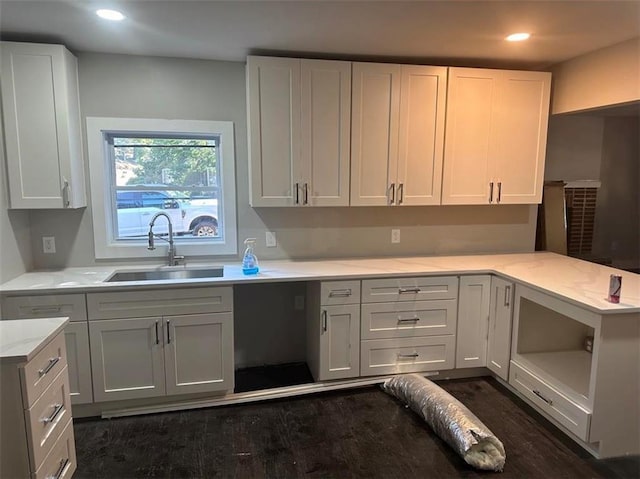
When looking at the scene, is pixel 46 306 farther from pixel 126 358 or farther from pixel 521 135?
pixel 521 135

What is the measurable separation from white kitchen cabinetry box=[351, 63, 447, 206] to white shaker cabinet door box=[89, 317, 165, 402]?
1631 mm

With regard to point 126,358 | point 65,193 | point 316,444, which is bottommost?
point 316,444

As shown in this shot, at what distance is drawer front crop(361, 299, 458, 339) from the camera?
286cm

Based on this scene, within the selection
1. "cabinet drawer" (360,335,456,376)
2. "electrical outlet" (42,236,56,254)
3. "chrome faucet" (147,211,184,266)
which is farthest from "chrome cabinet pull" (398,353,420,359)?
"electrical outlet" (42,236,56,254)

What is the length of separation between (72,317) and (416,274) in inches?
85.7

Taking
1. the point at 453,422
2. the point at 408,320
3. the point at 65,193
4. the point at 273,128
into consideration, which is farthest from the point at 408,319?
the point at 65,193

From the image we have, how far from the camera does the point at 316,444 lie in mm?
2350

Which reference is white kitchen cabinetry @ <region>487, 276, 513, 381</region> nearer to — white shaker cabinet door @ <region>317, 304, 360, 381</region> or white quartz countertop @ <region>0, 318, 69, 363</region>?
white shaker cabinet door @ <region>317, 304, 360, 381</region>

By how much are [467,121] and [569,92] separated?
817 millimetres

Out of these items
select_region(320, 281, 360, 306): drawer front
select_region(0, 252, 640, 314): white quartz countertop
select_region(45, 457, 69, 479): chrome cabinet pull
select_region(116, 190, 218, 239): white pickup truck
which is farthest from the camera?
select_region(116, 190, 218, 239): white pickup truck

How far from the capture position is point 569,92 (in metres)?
3.12

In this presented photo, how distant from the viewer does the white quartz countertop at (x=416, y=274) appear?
235 centimetres

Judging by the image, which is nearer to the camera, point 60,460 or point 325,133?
point 60,460

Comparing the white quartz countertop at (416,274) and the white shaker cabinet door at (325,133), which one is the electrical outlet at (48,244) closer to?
the white quartz countertop at (416,274)
